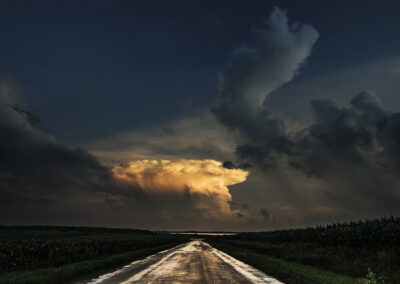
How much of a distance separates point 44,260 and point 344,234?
29.4 meters

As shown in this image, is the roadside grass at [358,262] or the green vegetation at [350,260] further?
the roadside grass at [358,262]

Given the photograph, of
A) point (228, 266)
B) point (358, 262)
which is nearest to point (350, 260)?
point (358, 262)

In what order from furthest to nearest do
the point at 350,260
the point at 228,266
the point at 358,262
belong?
the point at 350,260, the point at 358,262, the point at 228,266

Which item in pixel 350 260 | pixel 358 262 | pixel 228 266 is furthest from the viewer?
pixel 350 260

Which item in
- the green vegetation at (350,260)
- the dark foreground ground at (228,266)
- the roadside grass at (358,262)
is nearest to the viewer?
the dark foreground ground at (228,266)

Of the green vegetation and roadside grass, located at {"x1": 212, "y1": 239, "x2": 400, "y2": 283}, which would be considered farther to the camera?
roadside grass, located at {"x1": 212, "y1": 239, "x2": 400, "y2": 283}

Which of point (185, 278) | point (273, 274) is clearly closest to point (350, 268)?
point (273, 274)

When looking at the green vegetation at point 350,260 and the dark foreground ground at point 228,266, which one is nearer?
the dark foreground ground at point 228,266

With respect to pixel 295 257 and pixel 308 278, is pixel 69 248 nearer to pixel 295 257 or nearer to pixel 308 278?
pixel 295 257

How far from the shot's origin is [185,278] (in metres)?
15.6

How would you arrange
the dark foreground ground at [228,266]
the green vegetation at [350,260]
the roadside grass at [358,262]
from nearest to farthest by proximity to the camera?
the dark foreground ground at [228,266], the green vegetation at [350,260], the roadside grass at [358,262]

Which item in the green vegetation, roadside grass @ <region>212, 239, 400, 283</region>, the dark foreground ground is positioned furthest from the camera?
roadside grass @ <region>212, 239, 400, 283</region>

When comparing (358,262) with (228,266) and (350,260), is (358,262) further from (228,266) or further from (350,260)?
(228,266)

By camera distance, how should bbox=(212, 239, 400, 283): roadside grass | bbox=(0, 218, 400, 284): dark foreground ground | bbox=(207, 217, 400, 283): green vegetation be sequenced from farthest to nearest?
bbox=(212, 239, 400, 283): roadside grass → bbox=(207, 217, 400, 283): green vegetation → bbox=(0, 218, 400, 284): dark foreground ground
